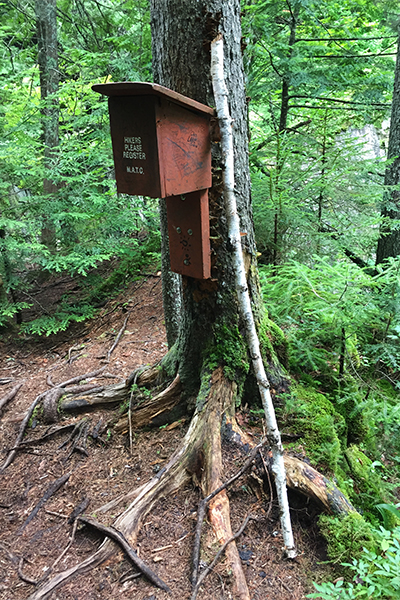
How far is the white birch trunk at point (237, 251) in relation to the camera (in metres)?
2.19

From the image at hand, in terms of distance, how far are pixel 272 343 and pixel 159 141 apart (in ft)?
6.71

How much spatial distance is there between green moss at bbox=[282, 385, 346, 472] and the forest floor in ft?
1.12

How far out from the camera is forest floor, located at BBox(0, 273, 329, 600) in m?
2.26

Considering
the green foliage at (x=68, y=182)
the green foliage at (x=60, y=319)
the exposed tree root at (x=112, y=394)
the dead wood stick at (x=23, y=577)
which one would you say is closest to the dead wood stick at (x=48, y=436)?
the exposed tree root at (x=112, y=394)

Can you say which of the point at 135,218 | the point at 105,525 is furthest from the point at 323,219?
the point at 105,525

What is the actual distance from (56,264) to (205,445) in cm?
493

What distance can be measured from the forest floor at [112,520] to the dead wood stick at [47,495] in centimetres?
3

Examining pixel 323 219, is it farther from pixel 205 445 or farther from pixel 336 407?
pixel 205 445

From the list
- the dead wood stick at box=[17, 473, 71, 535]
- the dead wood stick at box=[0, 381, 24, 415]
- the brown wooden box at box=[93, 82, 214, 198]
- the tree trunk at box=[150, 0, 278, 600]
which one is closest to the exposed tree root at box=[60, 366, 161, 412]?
the tree trunk at box=[150, 0, 278, 600]

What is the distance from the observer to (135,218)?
7.06 m

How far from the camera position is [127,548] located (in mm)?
2420

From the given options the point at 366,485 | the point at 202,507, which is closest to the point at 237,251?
the point at 202,507

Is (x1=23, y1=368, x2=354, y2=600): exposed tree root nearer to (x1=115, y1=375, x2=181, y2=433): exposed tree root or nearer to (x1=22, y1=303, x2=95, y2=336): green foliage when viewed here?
(x1=115, y1=375, x2=181, y2=433): exposed tree root

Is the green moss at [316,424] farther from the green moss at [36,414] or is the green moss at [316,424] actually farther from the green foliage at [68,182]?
the green foliage at [68,182]
